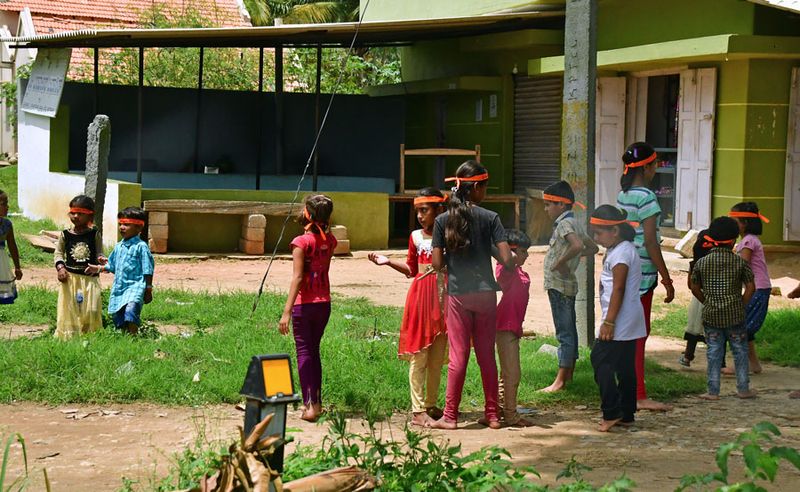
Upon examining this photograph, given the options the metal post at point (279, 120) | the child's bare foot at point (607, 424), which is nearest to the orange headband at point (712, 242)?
the child's bare foot at point (607, 424)

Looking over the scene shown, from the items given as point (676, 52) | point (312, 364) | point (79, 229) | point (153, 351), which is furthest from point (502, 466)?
point (676, 52)

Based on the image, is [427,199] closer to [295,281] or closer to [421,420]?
[295,281]

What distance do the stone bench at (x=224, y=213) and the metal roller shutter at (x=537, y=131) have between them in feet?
14.5

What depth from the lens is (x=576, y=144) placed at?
8750 millimetres

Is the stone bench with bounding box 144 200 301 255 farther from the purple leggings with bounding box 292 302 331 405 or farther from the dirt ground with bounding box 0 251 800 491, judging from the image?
the purple leggings with bounding box 292 302 331 405

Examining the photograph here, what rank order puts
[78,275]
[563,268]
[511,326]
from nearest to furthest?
[511,326] → [563,268] → [78,275]

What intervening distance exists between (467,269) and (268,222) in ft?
31.8

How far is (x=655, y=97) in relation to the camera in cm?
1619

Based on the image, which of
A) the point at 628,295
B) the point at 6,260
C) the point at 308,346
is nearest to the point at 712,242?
the point at 628,295

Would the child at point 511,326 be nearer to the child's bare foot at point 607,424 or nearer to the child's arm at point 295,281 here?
the child's bare foot at point 607,424

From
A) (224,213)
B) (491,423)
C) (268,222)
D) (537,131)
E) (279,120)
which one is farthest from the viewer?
(279,120)

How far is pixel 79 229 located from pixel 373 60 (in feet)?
86.5

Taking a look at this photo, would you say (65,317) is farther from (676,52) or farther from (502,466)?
(676,52)

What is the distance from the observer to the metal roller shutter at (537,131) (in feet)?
57.9
